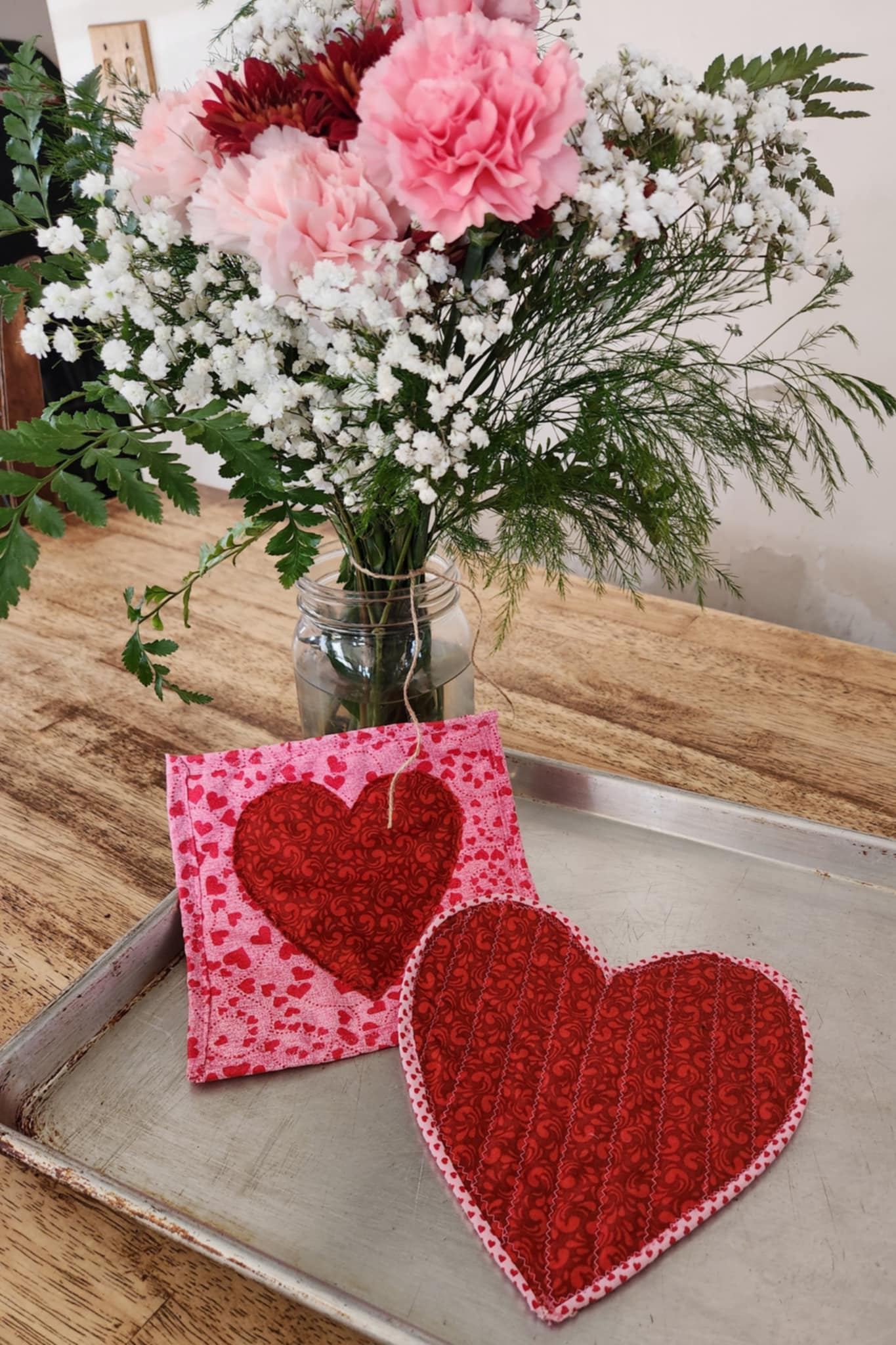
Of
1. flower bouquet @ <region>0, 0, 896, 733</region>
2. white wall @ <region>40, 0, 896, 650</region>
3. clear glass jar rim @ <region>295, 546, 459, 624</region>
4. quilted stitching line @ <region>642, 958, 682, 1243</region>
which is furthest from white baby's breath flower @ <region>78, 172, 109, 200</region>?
white wall @ <region>40, 0, 896, 650</region>

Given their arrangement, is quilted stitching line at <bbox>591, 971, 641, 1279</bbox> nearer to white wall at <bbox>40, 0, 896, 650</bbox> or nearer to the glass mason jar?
the glass mason jar

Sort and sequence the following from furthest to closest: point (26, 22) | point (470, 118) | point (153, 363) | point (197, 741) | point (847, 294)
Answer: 1. point (26, 22)
2. point (847, 294)
3. point (197, 741)
4. point (153, 363)
5. point (470, 118)

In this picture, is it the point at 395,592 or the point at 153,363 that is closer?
the point at 153,363

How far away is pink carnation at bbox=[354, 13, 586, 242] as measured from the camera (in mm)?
445

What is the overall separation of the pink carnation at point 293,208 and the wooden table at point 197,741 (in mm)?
516

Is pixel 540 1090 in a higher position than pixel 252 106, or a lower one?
lower

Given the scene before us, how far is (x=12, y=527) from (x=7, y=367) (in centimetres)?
114

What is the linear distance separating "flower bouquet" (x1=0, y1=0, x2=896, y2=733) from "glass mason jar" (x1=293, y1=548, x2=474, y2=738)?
0.02m

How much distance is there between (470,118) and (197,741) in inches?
27.0

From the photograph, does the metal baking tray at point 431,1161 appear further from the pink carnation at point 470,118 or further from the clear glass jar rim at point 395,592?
the pink carnation at point 470,118

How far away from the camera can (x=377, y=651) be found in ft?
2.40

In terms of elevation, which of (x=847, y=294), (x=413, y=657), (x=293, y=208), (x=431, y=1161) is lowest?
(x=431, y=1161)

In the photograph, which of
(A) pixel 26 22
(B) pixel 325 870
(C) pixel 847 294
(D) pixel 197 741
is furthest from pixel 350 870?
(A) pixel 26 22

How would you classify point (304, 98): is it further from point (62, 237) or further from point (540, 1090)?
point (540, 1090)
